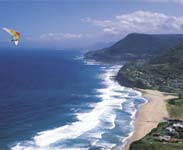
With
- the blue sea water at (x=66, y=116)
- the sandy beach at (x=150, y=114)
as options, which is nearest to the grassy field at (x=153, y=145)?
the sandy beach at (x=150, y=114)

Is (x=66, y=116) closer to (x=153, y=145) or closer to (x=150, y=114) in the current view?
(x=150, y=114)

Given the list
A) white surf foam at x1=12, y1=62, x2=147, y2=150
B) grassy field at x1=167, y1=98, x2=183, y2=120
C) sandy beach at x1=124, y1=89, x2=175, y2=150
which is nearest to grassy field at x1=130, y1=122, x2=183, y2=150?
sandy beach at x1=124, y1=89, x2=175, y2=150

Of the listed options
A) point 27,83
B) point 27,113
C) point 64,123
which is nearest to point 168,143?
point 64,123

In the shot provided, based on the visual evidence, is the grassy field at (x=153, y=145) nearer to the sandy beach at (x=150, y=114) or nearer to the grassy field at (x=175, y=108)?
the sandy beach at (x=150, y=114)

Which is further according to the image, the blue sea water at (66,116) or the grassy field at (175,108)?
the grassy field at (175,108)

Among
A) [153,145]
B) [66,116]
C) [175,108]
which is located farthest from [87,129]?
[175,108]

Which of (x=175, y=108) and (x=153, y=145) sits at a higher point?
(x=153, y=145)

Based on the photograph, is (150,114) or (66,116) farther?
(150,114)
